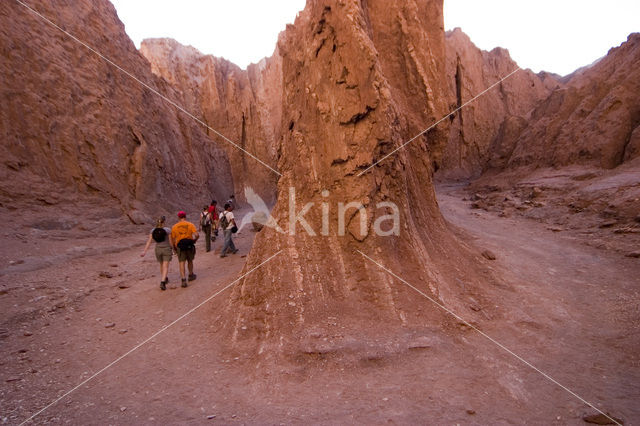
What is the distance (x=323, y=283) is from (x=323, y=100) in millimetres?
2681

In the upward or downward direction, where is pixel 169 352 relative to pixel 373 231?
downward

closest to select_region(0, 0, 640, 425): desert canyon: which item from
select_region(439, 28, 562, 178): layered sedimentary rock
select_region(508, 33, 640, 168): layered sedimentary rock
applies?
select_region(508, 33, 640, 168): layered sedimentary rock

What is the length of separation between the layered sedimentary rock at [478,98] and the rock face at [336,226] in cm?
2589

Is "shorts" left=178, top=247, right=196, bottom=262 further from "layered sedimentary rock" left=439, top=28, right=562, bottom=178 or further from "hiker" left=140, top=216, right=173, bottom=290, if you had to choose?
"layered sedimentary rock" left=439, top=28, right=562, bottom=178

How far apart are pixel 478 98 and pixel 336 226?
3199 centimetres

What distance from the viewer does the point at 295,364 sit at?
378 centimetres

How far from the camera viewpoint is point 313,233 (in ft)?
16.5

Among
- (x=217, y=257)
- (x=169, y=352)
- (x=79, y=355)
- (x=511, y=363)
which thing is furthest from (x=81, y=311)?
(x=511, y=363)

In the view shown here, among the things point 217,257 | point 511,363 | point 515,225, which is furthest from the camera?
point 515,225

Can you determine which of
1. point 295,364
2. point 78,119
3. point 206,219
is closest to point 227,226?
point 206,219

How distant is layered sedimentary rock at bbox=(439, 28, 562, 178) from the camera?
30486mm

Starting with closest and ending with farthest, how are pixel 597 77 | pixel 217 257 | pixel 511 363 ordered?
1. pixel 511 363
2. pixel 217 257
3. pixel 597 77

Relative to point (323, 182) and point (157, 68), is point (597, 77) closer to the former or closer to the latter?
point (323, 182)

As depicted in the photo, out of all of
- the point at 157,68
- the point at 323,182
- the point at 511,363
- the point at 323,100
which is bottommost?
the point at 511,363
